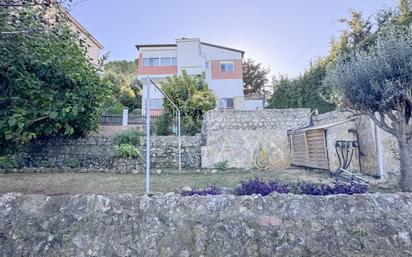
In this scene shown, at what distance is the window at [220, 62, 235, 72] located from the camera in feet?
85.9

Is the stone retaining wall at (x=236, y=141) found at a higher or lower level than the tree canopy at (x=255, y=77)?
lower

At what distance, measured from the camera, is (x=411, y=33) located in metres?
4.75

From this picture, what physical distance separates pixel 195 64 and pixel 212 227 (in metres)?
23.9

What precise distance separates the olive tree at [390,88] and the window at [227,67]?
21703mm

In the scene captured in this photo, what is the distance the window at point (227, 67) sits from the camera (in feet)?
85.9

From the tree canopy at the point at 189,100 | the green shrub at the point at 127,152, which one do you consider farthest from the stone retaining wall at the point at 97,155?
the tree canopy at the point at 189,100

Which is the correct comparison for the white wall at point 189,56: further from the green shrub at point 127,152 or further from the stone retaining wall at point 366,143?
the stone retaining wall at point 366,143

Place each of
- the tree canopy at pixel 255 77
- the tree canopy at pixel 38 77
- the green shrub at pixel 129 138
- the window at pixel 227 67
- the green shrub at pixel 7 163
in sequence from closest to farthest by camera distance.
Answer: the tree canopy at pixel 38 77
the green shrub at pixel 7 163
the green shrub at pixel 129 138
the window at pixel 227 67
the tree canopy at pixel 255 77

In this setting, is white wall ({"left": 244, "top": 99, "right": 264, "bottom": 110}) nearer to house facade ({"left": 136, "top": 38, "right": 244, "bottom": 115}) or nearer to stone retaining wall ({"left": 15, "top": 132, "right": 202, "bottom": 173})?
house facade ({"left": 136, "top": 38, "right": 244, "bottom": 115})

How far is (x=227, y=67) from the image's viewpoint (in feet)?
86.2

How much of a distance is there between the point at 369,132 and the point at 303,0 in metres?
5.64

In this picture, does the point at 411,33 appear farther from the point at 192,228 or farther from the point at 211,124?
the point at 211,124

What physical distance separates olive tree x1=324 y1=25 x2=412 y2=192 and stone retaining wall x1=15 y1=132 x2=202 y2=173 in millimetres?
7285

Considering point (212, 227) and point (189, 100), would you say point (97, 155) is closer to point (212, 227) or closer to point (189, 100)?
point (189, 100)
